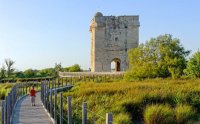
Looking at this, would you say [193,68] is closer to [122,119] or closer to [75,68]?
[122,119]

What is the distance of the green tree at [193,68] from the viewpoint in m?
34.0

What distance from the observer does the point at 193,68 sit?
34406 mm

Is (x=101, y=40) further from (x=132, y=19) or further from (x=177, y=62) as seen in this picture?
(x=177, y=62)

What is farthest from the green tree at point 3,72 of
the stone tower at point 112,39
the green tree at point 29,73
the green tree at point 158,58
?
the green tree at point 158,58

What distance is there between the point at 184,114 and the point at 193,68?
19.6 metres

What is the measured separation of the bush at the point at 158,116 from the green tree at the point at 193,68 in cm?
1936

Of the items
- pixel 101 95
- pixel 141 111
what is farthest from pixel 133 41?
pixel 141 111

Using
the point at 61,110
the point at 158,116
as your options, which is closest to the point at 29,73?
the point at 158,116

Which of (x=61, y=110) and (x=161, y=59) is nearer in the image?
(x=61, y=110)

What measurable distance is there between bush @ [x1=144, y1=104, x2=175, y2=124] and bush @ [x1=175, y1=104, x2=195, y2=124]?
0.26 metres

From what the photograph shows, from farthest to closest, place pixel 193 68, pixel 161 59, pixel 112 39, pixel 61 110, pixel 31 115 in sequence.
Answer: pixel 112 39, pixel 161 59, pixel 193 68, pixel 31 115, pixel 61 110

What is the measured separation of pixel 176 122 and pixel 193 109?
2349 millimetres

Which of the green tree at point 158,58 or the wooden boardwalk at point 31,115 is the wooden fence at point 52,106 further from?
the green tree at point 158,58

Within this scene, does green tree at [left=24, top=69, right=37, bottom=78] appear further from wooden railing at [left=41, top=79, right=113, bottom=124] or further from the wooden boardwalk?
wooden railing at [left=41, top=79, right=113, bottom=124]
